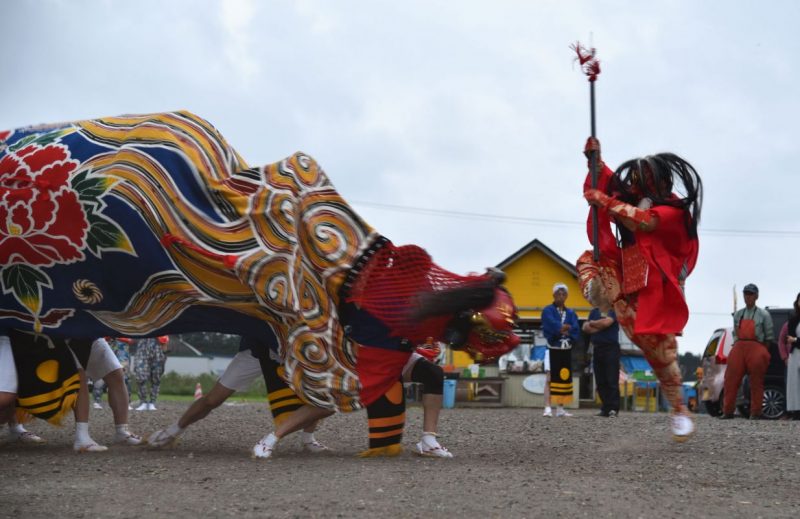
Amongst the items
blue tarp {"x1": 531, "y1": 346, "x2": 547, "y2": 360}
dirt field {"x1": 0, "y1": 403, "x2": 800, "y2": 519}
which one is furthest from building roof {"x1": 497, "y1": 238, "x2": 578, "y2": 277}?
dirt field {"x1": 0, "y1": 403, "x2": 800, "y2": 519}

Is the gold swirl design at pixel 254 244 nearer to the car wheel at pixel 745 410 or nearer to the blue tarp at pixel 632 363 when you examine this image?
the car wheel at pixel 745 410

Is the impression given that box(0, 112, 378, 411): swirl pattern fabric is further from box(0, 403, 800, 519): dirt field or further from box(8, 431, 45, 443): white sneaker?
box(8, 431, 45, 443): white sneaker

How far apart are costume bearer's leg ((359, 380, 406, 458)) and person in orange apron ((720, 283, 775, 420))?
6.89 metres

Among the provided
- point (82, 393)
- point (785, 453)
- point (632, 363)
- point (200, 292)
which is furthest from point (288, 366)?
point (632, 363)

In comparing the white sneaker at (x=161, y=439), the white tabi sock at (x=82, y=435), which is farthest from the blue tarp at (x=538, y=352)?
the white tabi sock at (x=82, y=435)

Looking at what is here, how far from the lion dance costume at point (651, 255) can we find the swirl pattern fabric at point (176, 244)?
5.97 ft

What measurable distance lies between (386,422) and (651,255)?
2.29 metres

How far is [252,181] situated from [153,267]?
957mm

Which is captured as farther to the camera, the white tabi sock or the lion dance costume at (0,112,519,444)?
the white tabi sock

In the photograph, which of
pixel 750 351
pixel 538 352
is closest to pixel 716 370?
pixel 750 351

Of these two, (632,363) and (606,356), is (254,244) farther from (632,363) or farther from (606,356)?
(632,363)

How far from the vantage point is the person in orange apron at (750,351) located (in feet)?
40.2

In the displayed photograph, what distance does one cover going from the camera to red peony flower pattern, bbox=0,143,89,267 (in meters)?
7.02

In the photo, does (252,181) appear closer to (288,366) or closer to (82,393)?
(288,366)
